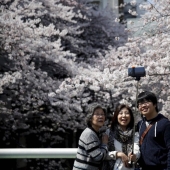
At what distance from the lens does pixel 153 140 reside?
9.57 ft

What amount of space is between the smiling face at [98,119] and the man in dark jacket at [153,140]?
322 mm

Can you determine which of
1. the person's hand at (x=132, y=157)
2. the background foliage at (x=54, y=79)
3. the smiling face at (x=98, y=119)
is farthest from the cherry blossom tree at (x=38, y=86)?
the person's hand at (x=132, y=157)

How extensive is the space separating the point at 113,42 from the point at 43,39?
4.02m

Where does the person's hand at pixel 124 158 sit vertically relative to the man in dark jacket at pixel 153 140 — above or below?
below

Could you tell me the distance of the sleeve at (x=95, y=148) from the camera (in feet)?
9.96

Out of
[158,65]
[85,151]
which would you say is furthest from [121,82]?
[85,151]

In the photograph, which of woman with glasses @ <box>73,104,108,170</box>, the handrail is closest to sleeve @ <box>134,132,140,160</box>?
woman with glasses @ <box>73,104,108,170</box>

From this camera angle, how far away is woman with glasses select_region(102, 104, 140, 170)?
119 inches

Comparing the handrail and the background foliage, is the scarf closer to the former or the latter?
the handrail

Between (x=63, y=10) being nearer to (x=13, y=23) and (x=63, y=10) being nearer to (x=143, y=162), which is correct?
(x=13, y=23)

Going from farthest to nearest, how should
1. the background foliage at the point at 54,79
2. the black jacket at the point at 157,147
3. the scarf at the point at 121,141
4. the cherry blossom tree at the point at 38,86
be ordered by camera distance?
the cherry blossom tree at the point at 38,86 < the background foliage at the point at 54,79 < the scarf at the point at 121,141 < the black jacket at the point at 157,147

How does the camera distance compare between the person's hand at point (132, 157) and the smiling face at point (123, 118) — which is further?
the smiling face at point (123, 118)

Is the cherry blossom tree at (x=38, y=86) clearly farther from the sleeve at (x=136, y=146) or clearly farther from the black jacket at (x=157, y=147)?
the black jacket at (x=157, y=147)

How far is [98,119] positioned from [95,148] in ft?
0.80
